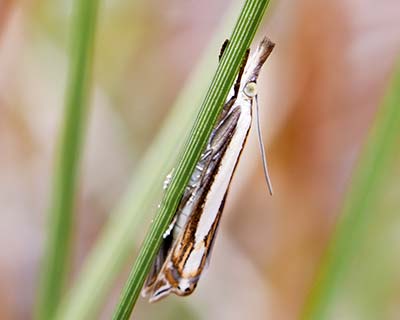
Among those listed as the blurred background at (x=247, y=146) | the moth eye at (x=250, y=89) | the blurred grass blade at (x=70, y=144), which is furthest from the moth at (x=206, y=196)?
the blurred background at (x=247, y=146)

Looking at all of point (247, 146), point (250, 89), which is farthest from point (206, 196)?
point (247, 146)

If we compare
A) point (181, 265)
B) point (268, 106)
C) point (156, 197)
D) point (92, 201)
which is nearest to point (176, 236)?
point (181, 265)

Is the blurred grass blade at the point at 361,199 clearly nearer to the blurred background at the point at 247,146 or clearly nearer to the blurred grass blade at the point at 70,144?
the blurred grass blade at the point at 70,144

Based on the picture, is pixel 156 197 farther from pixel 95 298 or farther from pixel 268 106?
pixel 268 106

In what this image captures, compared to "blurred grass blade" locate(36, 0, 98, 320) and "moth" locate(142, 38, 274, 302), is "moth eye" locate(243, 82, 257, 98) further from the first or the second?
"blurred grass blade" locate(36, 0, 98, 320)

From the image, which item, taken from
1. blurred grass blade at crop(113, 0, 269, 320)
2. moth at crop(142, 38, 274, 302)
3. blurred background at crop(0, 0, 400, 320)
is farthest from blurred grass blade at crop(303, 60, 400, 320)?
blurred background at crop(0, 0, 400, 320)

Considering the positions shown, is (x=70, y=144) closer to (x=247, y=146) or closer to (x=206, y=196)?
(x=206, y=196)
